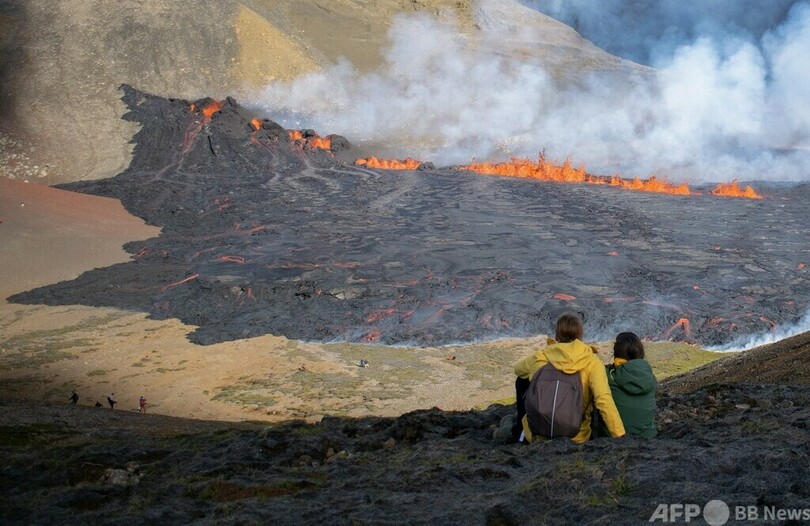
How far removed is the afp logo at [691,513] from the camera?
341 centimetres

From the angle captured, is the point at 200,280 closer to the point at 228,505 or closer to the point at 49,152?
the point at 228,505

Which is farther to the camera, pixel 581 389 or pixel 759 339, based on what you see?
pixel 759 339

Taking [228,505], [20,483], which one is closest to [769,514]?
[228,505]

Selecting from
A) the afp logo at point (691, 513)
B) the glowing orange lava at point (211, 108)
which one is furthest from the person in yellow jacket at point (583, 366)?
the glowing orange lava at point (211, 108)

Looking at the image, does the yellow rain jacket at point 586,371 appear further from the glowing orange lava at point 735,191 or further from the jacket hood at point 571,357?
the glowing orange lava at point 735,191

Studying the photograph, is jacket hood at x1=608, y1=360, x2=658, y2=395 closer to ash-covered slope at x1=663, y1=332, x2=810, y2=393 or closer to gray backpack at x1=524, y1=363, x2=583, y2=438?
gray backpack at x1=524, y1=363, x2=583, y2=438

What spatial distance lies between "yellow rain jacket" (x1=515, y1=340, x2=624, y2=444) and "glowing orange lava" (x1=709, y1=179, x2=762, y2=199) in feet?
91.2

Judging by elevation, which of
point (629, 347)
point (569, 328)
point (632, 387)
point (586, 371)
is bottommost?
point (632, 387)

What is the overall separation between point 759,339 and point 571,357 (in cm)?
1154

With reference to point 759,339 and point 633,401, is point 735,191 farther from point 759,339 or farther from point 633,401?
point 633,401

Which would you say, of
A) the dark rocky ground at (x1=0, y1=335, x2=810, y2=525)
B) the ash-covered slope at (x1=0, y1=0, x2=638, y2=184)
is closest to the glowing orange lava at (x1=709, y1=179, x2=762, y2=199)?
the ash-covered slope at (x1=0, y1=0, x2=638, y2=184)

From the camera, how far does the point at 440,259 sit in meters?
19.4

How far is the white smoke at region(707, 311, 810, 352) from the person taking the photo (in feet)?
47.3

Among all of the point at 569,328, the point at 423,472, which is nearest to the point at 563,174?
the point at 569,328
